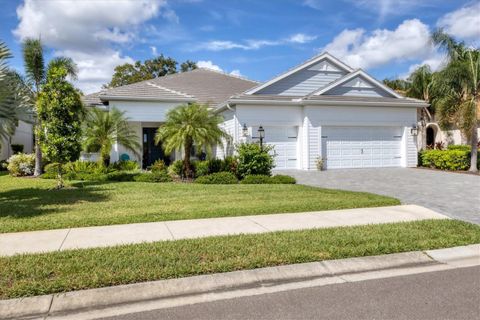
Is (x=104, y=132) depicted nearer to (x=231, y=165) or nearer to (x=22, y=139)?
(x=231, y=165)

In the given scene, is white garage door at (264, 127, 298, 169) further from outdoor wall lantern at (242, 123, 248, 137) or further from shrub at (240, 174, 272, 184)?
shrub at (240, 174, 272, 184)

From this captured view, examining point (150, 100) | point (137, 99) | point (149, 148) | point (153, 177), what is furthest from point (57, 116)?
point (149, 148)

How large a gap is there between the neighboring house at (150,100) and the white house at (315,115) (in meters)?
0.05

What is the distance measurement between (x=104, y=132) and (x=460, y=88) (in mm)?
16828

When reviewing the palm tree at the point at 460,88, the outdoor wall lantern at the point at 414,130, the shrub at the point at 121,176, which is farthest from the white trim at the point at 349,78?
the shrub at the point at 121,176

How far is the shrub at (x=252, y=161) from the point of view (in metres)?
14.2

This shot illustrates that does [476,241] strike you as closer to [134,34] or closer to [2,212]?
[2,212]

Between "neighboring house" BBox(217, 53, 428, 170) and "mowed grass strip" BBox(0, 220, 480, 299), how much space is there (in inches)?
448

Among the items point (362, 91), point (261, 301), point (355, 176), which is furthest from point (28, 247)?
point (362, 91)

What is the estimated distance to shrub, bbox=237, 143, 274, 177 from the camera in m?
14.2

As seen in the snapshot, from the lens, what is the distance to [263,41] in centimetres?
1758

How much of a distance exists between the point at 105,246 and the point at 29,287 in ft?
5.24

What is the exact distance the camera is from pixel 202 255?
4965mm

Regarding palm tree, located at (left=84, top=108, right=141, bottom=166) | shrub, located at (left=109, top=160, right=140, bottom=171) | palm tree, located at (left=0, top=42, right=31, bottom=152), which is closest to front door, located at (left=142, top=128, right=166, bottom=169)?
palm tree, located at (left=84, top=108, right=141, bottom=166)
